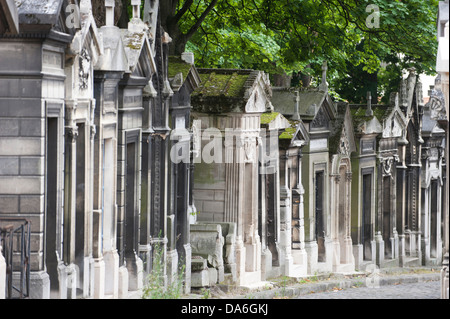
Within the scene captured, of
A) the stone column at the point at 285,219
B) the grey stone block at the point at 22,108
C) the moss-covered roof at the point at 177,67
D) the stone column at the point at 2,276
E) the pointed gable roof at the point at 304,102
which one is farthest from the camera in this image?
the pointed gable roof at the point at 304,102

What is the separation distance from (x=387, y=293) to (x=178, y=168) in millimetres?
5346

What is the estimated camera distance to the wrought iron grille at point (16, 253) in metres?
12.4

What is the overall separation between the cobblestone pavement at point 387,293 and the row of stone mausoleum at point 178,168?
1.25m

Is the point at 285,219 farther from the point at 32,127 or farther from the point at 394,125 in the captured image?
the point at 32,127

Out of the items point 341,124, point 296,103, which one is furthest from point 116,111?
point 341,124

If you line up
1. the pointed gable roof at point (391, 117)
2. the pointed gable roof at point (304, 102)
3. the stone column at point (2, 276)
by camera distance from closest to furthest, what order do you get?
the stone column at point (2, 276), the pointed gable roof at point (304, 102), the pointed gable roof at point (391, 117)

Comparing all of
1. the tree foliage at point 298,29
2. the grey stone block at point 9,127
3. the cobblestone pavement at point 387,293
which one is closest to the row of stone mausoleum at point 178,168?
the grey stone block at point 9,127

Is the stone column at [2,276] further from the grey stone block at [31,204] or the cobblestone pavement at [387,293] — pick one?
the cobblestone pavement at [387,293]

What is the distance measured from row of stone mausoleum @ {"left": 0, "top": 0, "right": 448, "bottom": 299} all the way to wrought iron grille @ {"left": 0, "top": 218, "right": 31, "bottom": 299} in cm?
2

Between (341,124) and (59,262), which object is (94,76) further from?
(341,124)

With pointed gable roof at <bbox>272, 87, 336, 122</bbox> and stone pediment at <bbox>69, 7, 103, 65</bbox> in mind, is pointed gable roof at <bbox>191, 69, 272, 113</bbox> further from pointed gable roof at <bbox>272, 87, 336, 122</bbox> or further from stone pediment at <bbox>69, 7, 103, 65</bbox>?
stone pediment at <bbox>69, 7, 103, 65</bbox>

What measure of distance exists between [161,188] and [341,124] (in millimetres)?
8562

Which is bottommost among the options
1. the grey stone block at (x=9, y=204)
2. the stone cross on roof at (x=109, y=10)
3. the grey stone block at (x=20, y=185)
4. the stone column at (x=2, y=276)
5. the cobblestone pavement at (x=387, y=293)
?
the cobblestone pavement at (x=387, y=293)

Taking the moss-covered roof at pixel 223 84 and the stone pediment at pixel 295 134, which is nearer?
the moss-covered roof at pixel 223 84
